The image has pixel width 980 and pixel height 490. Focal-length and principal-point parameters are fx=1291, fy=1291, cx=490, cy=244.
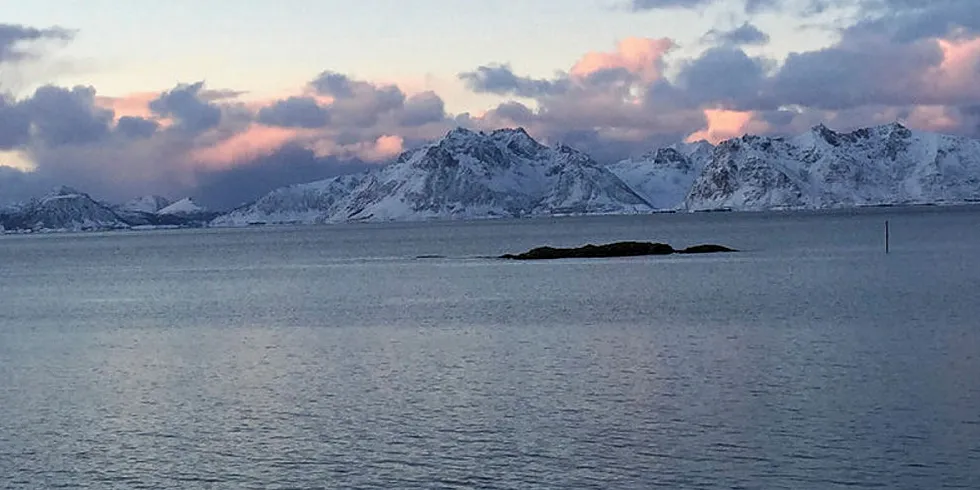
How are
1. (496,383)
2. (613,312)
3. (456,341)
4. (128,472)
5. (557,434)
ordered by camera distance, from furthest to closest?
(613,312), (456,341), (496,383), (557,434), (128,472)

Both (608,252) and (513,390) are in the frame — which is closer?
(513,390)

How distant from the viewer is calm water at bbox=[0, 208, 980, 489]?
2652 cm

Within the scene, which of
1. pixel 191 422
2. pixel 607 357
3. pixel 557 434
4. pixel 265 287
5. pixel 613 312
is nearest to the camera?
pixel 557 434

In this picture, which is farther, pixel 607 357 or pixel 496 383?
pixel 607 357

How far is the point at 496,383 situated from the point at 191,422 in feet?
29.9

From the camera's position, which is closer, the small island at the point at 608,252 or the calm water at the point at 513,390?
the calm water at the point at 513,390

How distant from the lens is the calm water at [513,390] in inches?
1044

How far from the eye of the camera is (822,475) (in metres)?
24.7

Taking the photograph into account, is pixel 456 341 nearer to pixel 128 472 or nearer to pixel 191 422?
pixel 191 422

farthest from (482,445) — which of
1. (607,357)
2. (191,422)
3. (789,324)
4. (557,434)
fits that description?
(789,324)

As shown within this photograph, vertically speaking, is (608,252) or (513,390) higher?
(608,252)

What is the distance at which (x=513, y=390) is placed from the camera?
119ft

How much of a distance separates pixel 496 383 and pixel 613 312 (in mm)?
24375

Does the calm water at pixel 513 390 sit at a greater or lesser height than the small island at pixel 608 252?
lesser
